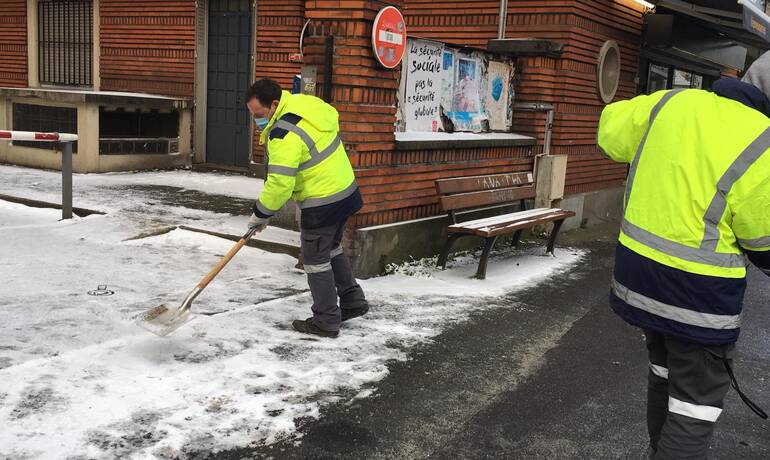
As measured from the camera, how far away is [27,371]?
393 centimetres

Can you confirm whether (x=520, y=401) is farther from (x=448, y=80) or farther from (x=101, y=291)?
(x=448, y=80)

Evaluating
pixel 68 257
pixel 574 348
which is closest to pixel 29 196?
pixel 68 257

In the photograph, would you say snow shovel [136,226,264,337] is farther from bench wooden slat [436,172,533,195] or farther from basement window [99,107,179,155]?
basement window [99,107,179,155]

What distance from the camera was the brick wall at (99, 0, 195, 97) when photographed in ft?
42.1

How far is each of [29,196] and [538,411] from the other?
7156mm

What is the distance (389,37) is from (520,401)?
353 centimetres

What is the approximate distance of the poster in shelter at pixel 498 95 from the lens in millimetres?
8586

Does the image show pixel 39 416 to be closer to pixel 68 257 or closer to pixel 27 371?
pixel 27 371

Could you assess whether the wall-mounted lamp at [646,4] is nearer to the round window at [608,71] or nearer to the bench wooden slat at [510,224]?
the round window at [608,71]

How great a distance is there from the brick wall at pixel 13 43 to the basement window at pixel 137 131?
14.1 ft

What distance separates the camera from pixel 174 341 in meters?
4.57

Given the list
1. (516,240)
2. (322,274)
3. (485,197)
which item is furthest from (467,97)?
(322,274)

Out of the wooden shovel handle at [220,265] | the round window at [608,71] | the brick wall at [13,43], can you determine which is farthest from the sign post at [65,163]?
the brick wall at [13,43]

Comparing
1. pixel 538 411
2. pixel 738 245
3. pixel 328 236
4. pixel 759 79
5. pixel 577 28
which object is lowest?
pixel 538 411
